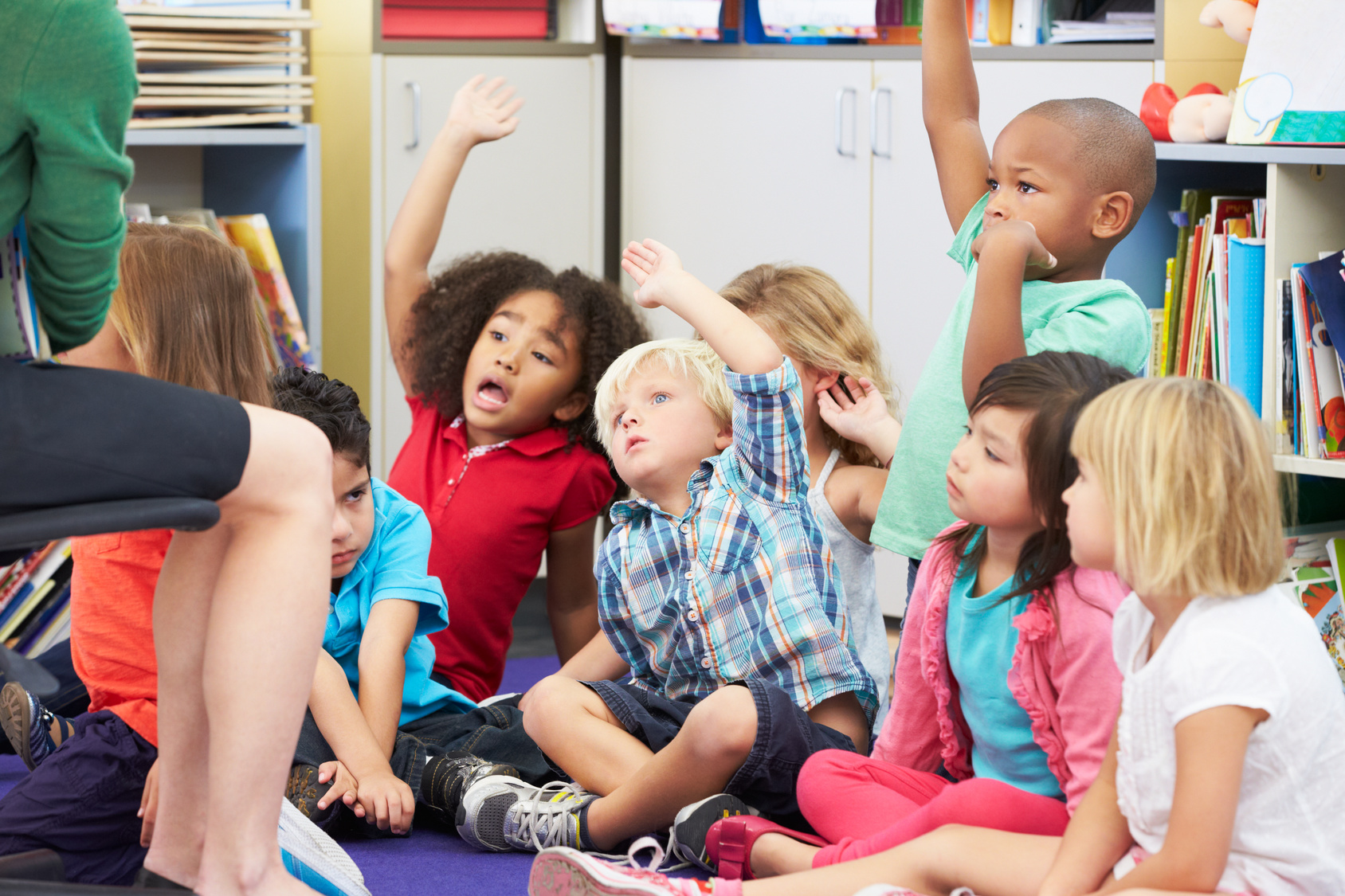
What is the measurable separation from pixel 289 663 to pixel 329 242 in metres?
1.78

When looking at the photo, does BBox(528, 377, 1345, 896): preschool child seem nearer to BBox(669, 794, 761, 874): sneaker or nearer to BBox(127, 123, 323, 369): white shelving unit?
BBox(669, 794, 761, 874): sneaker

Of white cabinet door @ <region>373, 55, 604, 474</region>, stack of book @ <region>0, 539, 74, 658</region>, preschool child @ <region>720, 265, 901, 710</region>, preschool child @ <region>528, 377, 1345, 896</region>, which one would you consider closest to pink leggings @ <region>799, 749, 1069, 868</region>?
preschool child @ <region>528, 377, 1345, 896</region>

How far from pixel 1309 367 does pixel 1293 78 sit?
0.39m

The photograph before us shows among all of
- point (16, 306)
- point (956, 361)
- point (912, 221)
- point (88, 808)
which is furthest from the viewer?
point (912, 221)

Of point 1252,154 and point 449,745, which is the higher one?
point 1252,154

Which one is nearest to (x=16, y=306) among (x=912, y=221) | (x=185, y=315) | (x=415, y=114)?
(x=185, y=315)

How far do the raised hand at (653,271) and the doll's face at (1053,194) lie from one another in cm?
35

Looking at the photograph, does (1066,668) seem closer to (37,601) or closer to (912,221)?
(912,221)

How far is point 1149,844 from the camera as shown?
99cm

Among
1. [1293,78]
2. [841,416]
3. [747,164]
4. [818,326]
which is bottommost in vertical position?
[841,416]

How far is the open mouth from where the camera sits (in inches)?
76.0

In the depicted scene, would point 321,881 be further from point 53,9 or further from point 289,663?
point 53,9

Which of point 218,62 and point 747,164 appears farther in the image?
point 747,164

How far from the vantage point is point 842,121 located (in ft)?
8.21
